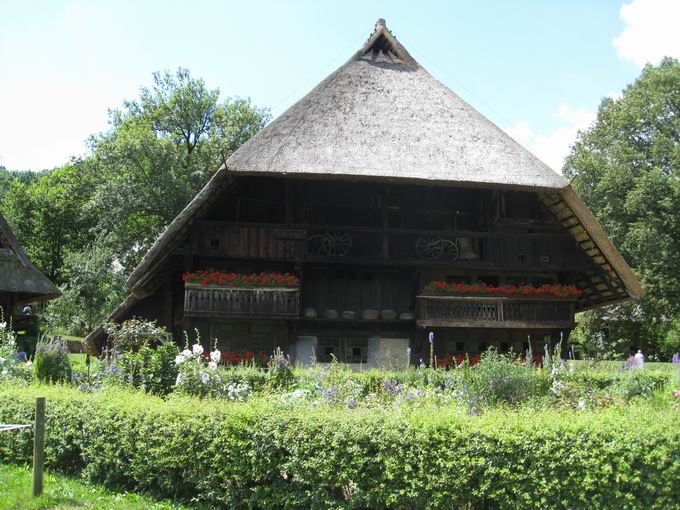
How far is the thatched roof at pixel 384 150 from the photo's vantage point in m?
17.5

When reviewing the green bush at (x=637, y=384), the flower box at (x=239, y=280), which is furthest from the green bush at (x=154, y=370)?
the flower box at (x=239, y=280)

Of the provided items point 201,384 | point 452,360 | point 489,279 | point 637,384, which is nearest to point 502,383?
point 637,384

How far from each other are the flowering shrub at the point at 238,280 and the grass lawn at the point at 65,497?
993 cm

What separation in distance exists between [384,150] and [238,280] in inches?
199

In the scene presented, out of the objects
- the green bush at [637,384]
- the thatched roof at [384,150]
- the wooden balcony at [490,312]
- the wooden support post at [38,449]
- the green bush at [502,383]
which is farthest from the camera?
the wooden balcony at [490,312]

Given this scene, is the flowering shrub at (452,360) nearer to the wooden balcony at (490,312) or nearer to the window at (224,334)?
the wooden balcony at (490,312)

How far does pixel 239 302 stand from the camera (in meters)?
18.0

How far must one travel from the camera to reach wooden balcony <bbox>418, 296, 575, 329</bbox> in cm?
1836

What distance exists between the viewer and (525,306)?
61.6 feet

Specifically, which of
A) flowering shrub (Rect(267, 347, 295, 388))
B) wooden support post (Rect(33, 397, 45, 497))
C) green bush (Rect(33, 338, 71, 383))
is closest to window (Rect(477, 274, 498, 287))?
flowering shrub (Rect(267, 347, 295, 388))

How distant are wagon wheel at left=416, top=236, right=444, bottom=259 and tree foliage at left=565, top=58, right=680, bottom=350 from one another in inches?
708

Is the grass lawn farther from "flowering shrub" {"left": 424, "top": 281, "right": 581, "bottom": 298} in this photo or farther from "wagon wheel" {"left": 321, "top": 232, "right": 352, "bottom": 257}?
"flowering shrub" {"left": 424, "top": 281, "right": 581, "bottom": 298}

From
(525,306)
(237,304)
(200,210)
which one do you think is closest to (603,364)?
(525,306)

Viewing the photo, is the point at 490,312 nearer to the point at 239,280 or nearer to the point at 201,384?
the point at 239,280
